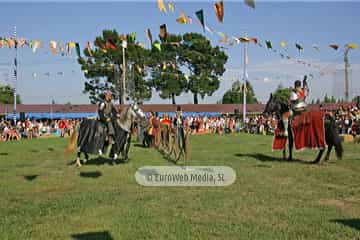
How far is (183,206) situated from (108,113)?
231 inches

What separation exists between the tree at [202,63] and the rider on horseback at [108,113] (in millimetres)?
30498

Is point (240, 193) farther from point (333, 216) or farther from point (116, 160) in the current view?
point (116, 160)

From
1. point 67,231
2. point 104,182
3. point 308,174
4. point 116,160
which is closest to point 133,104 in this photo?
point 116,160

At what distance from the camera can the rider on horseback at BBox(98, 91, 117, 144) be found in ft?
39.6

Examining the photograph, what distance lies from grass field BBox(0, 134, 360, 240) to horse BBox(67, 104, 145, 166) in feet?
3.16

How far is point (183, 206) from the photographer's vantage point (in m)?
6.86

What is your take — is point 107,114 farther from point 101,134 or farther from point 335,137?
point 335,137

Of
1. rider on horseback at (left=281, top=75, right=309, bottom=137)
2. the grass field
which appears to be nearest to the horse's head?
rider on horseback at (left=281, top=75, right=309, bottom=137)

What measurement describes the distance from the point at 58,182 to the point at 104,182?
1.03 meters

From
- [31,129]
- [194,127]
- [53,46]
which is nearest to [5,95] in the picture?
[31,129]

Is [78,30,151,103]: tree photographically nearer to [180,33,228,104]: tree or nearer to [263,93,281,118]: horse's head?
[180,33,228,104]: tree

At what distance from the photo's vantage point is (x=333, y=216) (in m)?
6.10

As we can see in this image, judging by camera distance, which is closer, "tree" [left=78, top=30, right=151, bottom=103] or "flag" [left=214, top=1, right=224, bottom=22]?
"flag" [left=214, top=1, right=224, bottom=22]

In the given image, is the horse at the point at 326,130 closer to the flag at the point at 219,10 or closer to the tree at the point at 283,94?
the tree at the point at 283,94
